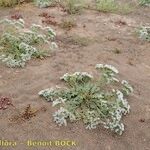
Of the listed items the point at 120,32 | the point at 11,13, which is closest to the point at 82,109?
the point at 120,32

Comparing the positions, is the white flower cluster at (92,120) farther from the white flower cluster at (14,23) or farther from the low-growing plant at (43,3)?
the low-growing plant at (43,3)

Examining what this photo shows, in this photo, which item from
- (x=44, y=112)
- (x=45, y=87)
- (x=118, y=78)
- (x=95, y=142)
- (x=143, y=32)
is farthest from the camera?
(x=143, y=32)

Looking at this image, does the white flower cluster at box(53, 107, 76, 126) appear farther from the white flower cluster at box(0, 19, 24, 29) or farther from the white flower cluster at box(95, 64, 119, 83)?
the white flower cluster at box(0, 19, 24, 29)

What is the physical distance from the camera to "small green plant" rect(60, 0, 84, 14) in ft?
39.8

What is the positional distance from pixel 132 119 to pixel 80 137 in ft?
3.95

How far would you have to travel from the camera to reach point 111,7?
1245 cm

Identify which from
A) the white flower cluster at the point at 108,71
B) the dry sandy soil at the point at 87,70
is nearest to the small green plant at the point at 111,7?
the dry sandy soil at the point at 87,70

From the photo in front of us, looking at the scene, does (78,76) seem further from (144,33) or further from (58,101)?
(144,33)

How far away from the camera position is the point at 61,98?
7609mm

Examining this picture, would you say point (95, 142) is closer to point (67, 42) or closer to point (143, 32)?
point (67, 42)

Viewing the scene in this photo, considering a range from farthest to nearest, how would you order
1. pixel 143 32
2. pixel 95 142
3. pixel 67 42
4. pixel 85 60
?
pixel 143 32 → pixel 67 42 → pixel 85 60 → pixel 95 142

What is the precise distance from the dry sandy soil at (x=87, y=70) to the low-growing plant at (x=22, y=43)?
23 centimetres

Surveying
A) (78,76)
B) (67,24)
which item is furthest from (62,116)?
(67,24)

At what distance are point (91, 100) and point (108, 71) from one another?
3.90 ft
